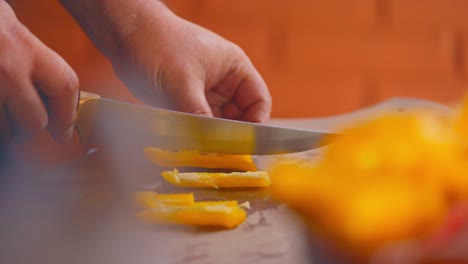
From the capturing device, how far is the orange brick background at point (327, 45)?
1.52 meters

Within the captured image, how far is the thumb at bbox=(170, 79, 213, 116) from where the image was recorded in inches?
34.6

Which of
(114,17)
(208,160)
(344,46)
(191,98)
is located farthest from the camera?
(344,46)

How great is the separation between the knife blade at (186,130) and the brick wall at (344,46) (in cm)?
79

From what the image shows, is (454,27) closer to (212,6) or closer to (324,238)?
(212,6)

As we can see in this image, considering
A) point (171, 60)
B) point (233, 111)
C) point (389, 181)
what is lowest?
point (233, 111)

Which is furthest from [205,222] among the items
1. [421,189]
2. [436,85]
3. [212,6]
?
[436,85]

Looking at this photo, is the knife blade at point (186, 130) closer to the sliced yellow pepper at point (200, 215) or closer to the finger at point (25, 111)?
→ the finger at point (25, 111)

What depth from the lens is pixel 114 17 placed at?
3.28ft

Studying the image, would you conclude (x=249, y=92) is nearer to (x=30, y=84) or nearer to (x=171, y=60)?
(x=171, y=60)

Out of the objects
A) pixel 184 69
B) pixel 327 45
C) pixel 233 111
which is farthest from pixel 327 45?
pixel 184 69

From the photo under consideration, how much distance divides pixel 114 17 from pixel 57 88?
393mm

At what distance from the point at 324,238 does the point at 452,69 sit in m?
1.35

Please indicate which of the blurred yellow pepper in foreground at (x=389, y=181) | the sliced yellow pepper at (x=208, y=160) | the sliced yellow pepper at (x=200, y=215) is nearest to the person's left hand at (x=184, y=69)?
the sliced yellow pepper at (x=208, y=160)

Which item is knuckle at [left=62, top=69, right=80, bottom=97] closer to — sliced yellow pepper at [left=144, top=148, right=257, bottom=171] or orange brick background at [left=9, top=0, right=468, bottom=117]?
sliced yellow pepper at [left=144, top=148, right=257, bottom=171]
